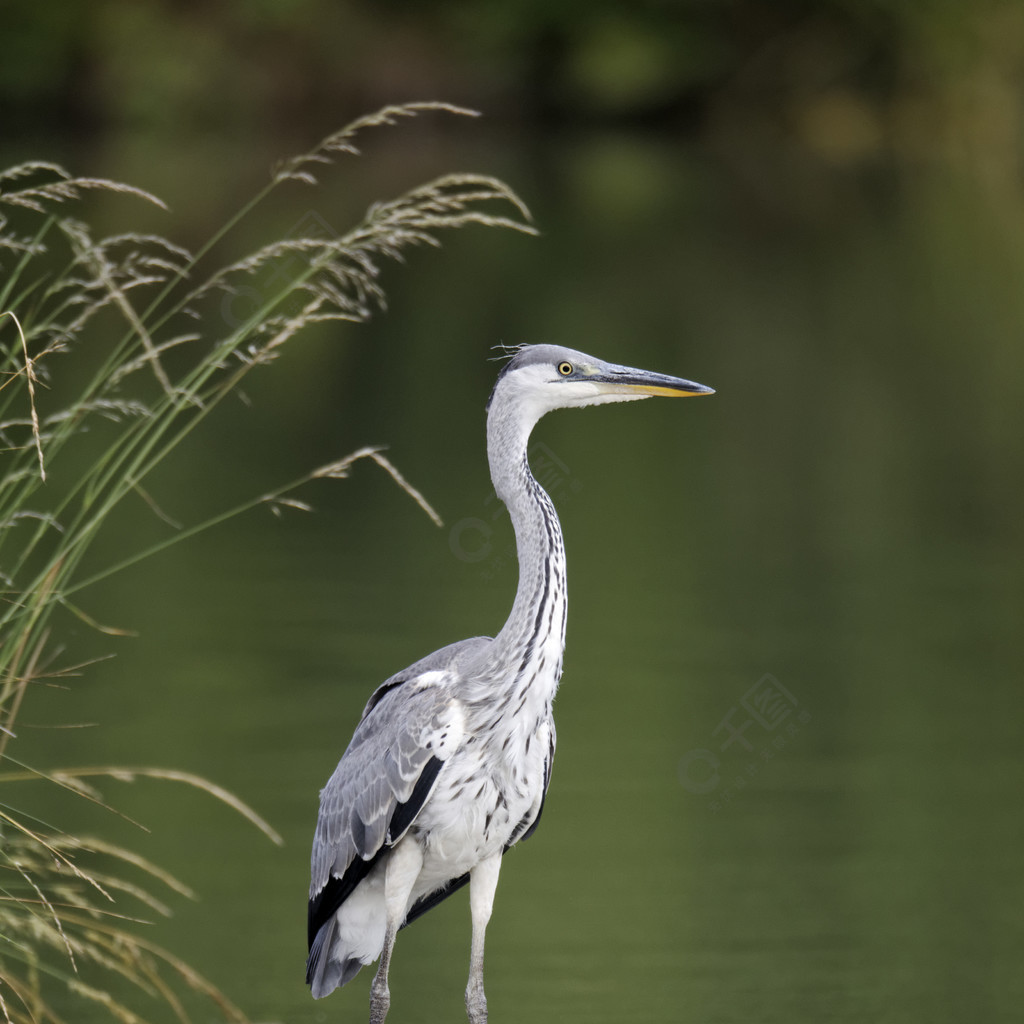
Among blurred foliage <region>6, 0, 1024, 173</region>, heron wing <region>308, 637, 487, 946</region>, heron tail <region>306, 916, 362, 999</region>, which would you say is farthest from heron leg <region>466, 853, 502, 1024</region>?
blurred foliage <region>6, 0, 1024, 173</region>

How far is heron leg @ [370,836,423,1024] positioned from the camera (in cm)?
478

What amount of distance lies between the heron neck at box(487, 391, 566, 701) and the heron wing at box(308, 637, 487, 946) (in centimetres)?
22

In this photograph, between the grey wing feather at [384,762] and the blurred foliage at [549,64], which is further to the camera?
the blurred foliage at [549,64]

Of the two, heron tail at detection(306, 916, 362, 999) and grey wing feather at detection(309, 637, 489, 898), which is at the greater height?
grey wing feather at detection(309, 637, 489, 898)

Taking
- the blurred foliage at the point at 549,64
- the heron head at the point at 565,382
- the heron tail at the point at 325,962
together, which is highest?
the blurred foliage at the point at 549,64

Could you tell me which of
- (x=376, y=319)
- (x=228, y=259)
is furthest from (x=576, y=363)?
(x=228, y=259)

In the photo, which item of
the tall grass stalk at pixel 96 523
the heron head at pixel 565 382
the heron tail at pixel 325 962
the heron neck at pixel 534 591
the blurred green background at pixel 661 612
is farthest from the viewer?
the blurred green background at pixel 661 612

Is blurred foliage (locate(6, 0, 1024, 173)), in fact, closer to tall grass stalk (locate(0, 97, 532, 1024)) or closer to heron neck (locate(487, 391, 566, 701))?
tall grass stalk (locate(0, 97, 532, 1024))

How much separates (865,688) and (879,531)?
3.18 metres

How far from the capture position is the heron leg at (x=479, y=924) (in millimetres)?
4820

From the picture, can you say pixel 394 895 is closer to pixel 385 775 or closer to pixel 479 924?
pixel 479 924

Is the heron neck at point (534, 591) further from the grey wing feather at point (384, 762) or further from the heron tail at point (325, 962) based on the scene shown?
the heron tail at point (325, 962)

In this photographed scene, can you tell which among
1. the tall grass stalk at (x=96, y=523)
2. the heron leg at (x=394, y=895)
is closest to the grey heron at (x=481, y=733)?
the heron leg at (x=394, y=895)

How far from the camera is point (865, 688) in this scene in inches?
338
